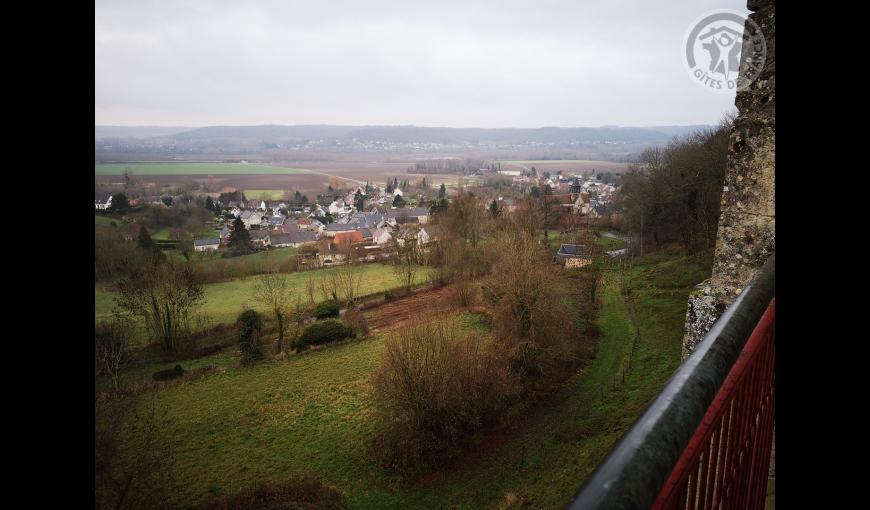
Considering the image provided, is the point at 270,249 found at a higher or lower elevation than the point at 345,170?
lower

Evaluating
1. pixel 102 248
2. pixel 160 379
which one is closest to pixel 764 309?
pixel 160 379

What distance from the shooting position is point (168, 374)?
21.0 meters

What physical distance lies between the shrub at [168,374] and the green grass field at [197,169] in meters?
8.98

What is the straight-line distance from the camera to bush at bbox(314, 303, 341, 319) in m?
27.8

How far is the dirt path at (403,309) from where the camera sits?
85.4 ft

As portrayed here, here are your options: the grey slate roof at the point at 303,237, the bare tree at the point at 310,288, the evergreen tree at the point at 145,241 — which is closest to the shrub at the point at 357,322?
the bare tree at the point at 310,288

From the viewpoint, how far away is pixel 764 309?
1465mm

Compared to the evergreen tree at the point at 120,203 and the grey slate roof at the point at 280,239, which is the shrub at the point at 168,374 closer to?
the evergreen tree at the point at 120,203

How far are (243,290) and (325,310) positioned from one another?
5990mm

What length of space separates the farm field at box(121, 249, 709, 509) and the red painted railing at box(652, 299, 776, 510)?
982 centimetres
